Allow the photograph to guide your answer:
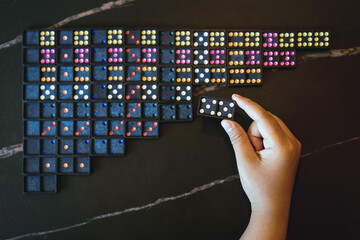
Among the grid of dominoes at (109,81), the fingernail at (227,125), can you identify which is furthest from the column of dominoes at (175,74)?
the fingernail at (227,125)

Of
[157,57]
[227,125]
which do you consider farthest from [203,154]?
[157,57]

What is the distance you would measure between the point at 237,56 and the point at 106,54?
18.6 inches

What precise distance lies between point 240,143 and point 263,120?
0.11 m

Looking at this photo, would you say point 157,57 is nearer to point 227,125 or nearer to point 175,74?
point 175,74

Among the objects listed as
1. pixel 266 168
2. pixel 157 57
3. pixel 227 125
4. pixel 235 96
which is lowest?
pixel 266 168

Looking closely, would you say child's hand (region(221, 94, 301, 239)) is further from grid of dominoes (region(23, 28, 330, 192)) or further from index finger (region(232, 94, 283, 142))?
grid of dominoes (region(23, 28, 330, 192))

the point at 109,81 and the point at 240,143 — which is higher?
the point at 109,81

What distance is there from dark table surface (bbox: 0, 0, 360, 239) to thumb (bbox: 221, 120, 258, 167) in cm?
6

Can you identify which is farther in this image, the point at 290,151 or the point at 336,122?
the point at 336,122

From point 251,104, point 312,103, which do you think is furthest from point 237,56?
point 312,103

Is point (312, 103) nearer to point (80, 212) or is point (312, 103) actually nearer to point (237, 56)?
point (237, 56)

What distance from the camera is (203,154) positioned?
971mm

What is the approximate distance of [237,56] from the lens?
0.95m

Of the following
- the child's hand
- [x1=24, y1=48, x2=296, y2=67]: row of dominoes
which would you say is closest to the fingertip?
the child's hand
